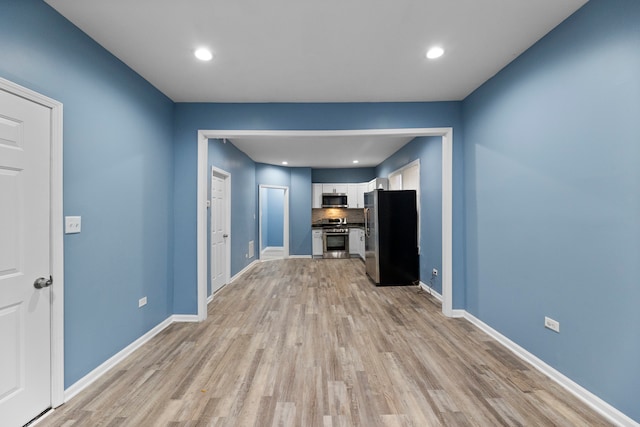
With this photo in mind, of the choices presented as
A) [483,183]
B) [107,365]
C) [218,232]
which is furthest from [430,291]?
[107,365]

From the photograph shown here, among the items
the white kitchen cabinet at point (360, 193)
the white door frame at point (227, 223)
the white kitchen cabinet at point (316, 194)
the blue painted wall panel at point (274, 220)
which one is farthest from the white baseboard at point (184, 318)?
the blue painted wall panel at point (274, 220)

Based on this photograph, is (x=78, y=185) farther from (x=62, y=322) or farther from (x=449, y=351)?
(x=449, y=351)

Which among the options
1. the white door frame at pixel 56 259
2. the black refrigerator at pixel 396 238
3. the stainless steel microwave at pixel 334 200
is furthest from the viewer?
the stainless steel microwave at pixel 334 200

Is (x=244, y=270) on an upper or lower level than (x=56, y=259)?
lower

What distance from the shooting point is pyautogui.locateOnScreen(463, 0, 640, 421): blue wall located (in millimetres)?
1607

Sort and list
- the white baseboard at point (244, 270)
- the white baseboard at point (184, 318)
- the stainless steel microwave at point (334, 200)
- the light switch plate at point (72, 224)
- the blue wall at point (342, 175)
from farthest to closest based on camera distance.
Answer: the blue wall at point (342, 175), the stainless steel microwave at point (334, 200), the white baseboard at point (244, 270), the white baseboard at point (184, 318), the light switch plate at point (72, 224)

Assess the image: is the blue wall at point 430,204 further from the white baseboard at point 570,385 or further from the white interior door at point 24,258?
the white interior door at point 24,258

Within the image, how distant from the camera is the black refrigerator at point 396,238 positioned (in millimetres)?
4754

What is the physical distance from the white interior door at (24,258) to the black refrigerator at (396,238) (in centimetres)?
416

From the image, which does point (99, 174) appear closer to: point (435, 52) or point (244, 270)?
point (435, 52)

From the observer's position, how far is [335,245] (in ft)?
25.2

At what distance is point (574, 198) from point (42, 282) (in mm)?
3736

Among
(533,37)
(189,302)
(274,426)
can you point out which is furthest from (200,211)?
(533,37)

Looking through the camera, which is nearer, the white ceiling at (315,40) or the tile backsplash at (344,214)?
the white ceiling at (315,40)
